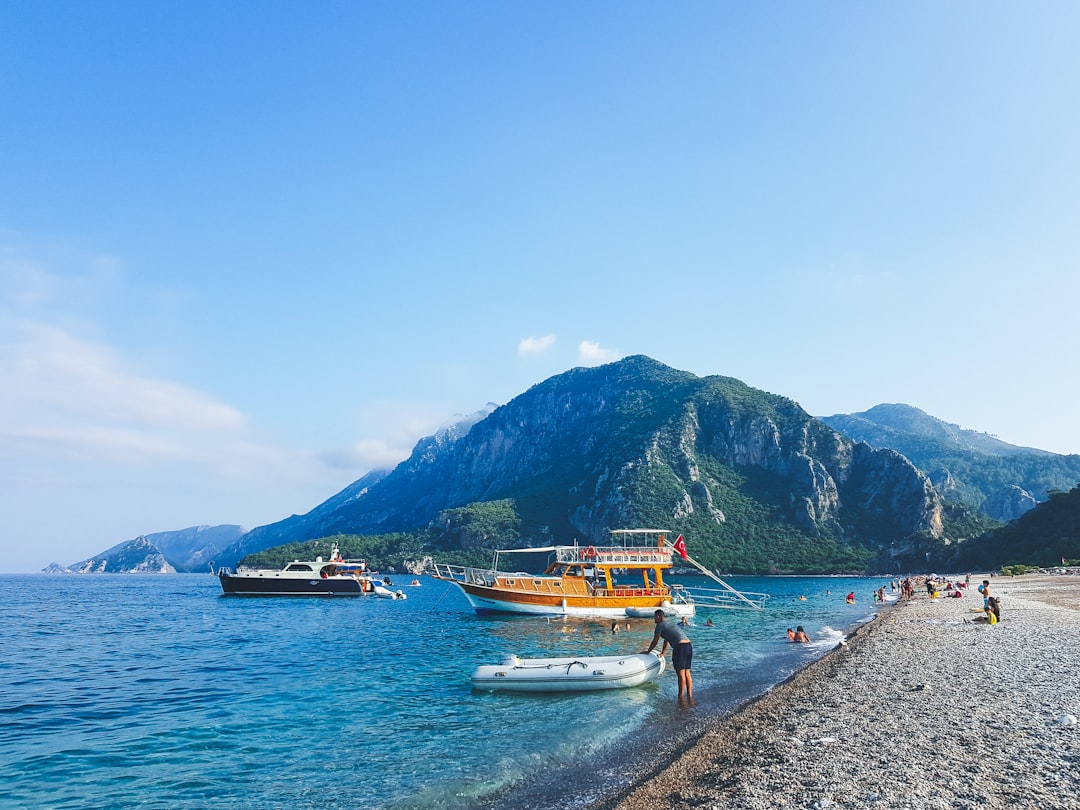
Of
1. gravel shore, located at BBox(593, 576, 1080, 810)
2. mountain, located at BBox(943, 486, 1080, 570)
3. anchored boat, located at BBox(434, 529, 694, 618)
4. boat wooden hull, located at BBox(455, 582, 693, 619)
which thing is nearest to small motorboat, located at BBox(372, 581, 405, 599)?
anchored boat, located at BBox(434, 529, 694, 618)

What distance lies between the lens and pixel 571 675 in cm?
2208

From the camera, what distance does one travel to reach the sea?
13.4 metres

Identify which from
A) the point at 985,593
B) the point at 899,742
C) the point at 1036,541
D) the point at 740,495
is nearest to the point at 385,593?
the point at 985,593

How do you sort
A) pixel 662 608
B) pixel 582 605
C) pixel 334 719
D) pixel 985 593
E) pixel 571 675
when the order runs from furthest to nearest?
pixel 662 608, pixel 582 605, pixel 985 593, pixel 571 675, pixel 334 719

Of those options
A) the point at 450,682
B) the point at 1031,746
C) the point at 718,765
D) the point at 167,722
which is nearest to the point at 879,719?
the point at 1031,746

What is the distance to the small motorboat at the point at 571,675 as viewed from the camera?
2203cm

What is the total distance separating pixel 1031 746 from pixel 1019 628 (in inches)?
891

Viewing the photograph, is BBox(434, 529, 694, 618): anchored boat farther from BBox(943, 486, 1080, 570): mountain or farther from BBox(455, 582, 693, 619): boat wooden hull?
BBox(943, 486, 1080, 570): mountain

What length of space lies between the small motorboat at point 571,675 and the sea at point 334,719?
1.12ft

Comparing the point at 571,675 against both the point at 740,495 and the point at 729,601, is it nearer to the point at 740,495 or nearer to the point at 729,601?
the point at 729,601

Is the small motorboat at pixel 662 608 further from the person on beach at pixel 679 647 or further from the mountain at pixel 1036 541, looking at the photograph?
the mountain at pixel 1036 541

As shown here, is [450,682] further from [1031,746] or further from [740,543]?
[740,543]

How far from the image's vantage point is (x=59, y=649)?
37.4m

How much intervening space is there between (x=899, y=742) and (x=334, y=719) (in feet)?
52.3
